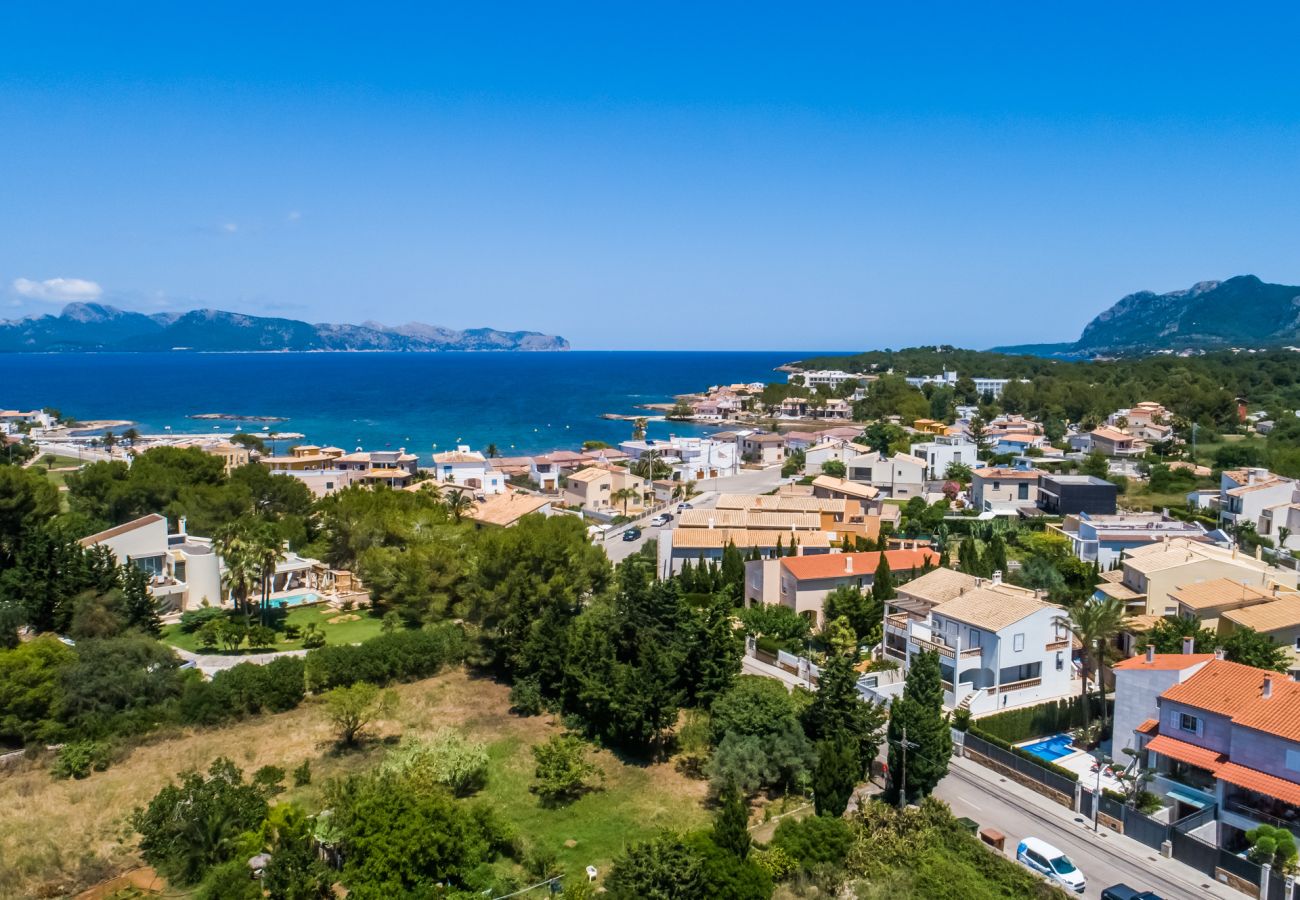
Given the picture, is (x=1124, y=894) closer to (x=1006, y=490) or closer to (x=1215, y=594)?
(x=1215, y=594)

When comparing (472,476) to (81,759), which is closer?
(81,759)

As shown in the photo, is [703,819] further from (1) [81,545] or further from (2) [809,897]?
(1) [81,545]

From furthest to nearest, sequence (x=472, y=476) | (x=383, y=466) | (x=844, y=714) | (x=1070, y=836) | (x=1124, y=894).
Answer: (x=383, y=466) < (x=472, y=476) < (x=844, y=714) < (x=1070, y=836) < (x=1124, y=894)

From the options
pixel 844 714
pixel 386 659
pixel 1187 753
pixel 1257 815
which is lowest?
pixel 386 659

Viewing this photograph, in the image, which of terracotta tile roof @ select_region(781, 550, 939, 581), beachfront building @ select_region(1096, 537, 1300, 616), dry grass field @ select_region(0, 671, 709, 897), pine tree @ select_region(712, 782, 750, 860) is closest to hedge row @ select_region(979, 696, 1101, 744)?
beachfront building @ select_region(1096, 537, 1300, 616)

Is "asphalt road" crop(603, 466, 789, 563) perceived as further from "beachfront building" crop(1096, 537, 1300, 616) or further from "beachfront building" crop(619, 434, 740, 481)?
"beachfront building" crop(1096, 537, 1300, 616)

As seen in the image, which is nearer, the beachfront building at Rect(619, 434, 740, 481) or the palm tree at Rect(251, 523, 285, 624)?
the palm tree at Rect(251, 523, 285, 624)

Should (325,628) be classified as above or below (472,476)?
below

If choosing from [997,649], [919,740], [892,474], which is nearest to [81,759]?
[919,740]
